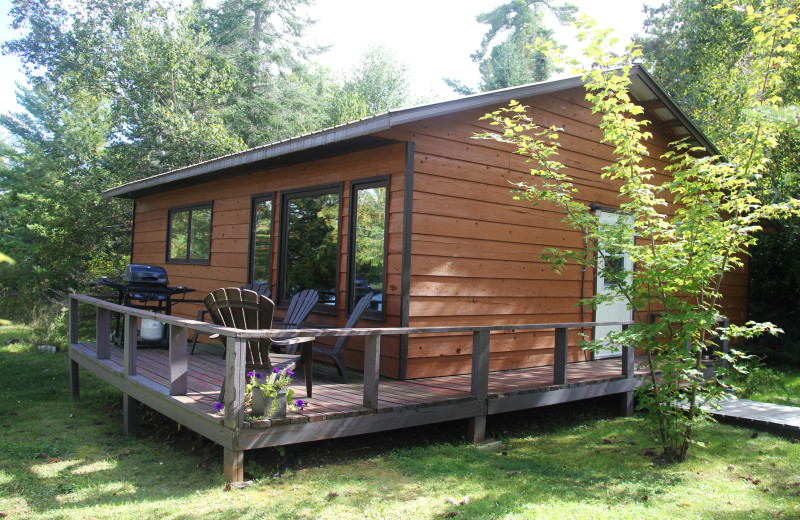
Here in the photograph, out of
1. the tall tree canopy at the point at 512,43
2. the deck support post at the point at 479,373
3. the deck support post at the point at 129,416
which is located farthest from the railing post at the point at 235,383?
the tall tree canopy at the point at 512,43

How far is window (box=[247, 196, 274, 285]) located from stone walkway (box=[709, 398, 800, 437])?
5392 millimetres

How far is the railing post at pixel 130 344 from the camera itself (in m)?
5.12

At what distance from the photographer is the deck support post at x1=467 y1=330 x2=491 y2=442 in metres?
4.93

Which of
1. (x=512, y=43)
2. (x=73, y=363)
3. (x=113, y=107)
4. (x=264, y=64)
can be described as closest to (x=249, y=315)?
(x=73, y=363)

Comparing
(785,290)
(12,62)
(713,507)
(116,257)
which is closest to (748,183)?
(713,507)

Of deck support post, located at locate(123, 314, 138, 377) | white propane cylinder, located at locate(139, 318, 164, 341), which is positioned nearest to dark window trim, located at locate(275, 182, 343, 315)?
white propane cylinder, located at locate(139, 318, 164, 341)

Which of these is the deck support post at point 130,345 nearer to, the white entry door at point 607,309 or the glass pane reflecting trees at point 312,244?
the glass pane reflecting trees at point 312,244

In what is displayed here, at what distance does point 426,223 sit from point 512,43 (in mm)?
24161

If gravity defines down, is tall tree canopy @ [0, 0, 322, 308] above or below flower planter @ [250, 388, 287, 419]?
above

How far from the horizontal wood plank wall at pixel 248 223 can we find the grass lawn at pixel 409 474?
144 cm

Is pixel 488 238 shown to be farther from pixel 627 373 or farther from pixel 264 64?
pixel 264 64

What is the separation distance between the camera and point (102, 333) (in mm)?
6234

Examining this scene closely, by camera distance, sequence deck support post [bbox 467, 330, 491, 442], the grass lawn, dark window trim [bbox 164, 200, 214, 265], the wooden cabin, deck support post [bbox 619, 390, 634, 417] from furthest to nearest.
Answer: dark window trim [bbox 164, 200, 214, 265]
deck support post [bbox 619, 390, 634, 417]
the wooden cabin
deck support post [bbox 467, 330, 491, 442]
the grass lawn

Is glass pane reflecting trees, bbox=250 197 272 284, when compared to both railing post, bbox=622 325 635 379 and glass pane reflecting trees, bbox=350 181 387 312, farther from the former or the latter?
railing post, bbox=622 325 635 379
